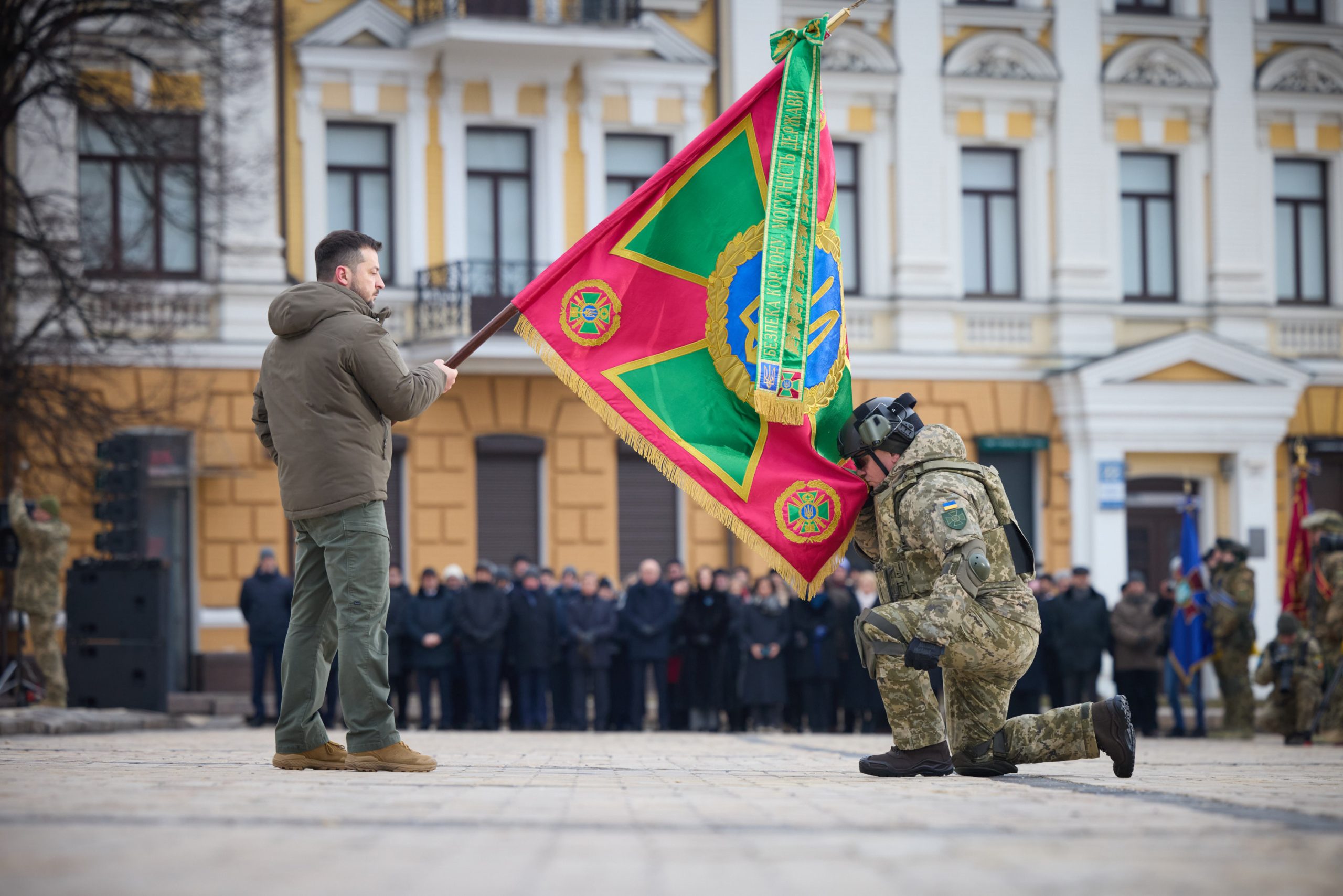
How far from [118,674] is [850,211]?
12886 millimetres

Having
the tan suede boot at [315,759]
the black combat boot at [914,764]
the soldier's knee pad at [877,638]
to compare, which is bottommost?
the black combat boot at [914,764]

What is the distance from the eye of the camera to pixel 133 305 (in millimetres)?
20453

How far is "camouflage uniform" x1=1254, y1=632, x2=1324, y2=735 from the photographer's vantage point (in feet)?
49.3

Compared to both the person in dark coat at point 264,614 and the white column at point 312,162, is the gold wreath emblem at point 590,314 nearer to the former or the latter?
the person in dark coat at point 264,614

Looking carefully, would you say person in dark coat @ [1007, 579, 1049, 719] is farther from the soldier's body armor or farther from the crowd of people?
the soldier's body armor

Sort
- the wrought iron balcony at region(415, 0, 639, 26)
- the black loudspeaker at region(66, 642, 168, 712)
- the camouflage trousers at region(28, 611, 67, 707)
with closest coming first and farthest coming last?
the black loudspeaker at region(66, 642, 168, 712)
the camouflage trousers at region(28, 611, 67, 707)
the wrought iron balcony at region(415, 0, 639, 26)

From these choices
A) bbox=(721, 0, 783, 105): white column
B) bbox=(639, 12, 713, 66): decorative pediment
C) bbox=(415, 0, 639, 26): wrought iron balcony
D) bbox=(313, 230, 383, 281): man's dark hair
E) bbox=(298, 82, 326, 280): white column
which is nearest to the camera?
bbox=(313, 230, 383, 281): man's dark hair

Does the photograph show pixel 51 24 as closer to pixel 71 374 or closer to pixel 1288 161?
pixel 71 374

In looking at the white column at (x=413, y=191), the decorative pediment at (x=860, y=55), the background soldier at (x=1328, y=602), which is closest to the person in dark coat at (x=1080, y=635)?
the background soldier at (x=1328, y=602)

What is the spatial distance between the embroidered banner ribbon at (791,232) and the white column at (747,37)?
49.7 ft

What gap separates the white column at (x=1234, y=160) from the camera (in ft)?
82.4

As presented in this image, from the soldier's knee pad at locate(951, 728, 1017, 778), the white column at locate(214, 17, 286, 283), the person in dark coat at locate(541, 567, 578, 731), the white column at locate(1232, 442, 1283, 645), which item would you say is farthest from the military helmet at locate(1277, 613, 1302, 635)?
the white column at locate(214, 17, 286, 283)

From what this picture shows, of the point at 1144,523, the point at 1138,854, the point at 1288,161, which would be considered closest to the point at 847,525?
the point at 1138,854

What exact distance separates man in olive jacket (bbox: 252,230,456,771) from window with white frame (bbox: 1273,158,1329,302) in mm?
21208
